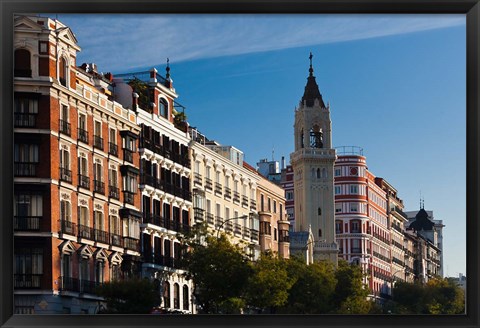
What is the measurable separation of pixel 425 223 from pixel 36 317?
139 m

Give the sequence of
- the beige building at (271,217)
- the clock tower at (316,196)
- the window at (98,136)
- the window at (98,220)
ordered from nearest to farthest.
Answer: the window at (98,220) < the window at (98,136) < the beige building at (271,217) < the clock tower at (316,196)

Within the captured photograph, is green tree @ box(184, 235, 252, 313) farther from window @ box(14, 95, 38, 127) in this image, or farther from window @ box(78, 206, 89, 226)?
window @ box(14, 95, 38, 127)

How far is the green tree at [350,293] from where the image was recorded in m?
62.5

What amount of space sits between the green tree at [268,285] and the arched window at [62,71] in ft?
44.1

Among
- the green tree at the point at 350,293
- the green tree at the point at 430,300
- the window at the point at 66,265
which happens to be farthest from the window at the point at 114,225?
the green tree at the point at 430,300

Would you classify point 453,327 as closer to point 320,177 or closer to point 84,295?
point 84,295

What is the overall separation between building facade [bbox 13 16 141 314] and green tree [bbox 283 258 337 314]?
34.2ft

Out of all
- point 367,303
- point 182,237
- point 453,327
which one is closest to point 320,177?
point 367,303

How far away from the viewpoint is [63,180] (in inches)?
1929

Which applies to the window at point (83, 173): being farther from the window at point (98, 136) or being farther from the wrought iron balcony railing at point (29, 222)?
the wrought iron balcony railing at point (29, 222)

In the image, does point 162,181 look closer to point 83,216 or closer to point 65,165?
point 83,216

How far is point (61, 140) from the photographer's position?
4925 cm

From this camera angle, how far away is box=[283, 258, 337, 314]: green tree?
6125 centimetres
